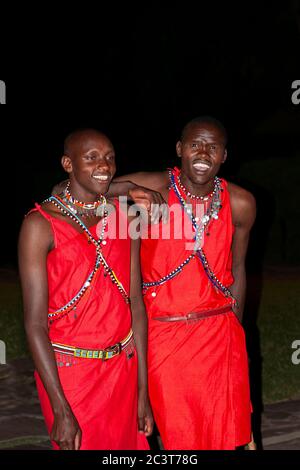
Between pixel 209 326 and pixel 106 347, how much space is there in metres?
1.07

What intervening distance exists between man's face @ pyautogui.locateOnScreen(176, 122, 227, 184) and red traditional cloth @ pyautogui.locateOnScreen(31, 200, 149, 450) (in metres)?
0.97

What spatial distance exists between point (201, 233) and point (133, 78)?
14124mm

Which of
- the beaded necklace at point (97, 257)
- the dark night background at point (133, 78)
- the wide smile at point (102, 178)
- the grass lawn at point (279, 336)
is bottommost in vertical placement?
the grass lawn at point (279, 336)

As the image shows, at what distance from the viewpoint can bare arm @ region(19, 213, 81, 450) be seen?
3.87 meters

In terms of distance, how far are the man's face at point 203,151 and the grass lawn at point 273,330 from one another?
9.68 ft

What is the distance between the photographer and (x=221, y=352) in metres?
5.09

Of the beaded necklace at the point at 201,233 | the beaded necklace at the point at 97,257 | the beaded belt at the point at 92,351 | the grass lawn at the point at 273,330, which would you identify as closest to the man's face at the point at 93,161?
the beaded necklace at the point at 97,257

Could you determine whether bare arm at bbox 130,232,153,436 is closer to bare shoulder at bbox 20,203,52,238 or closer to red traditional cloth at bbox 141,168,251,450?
bare shoulder at bbox 20,203,52,238

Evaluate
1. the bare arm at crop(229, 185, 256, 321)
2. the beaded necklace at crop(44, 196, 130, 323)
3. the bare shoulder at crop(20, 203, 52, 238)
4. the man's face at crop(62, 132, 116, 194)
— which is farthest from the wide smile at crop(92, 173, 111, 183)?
the bare arm at crop(229, 185, 256, 321)

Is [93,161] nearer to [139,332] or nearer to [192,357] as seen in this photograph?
[139,332]

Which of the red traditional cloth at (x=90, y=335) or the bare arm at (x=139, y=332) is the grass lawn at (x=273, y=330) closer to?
the bare arm at (x=139, y=332)

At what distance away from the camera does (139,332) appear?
434 cm

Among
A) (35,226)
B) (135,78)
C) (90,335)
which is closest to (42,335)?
(90,335)

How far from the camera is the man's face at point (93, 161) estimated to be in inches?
163
